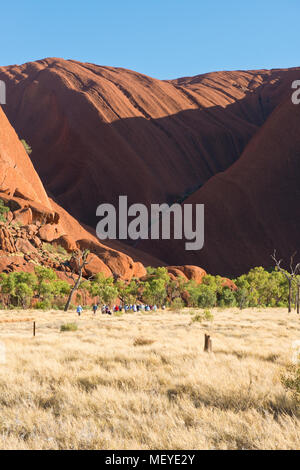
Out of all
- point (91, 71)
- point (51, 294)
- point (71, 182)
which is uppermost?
point (91, 71)

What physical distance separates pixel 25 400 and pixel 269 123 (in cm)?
10868

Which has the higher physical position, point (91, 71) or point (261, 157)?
point (91, 71)

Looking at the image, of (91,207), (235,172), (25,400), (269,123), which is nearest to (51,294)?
(25,400)

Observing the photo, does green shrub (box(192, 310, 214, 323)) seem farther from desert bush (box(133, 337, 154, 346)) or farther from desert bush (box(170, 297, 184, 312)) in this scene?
desert bush (box(170, 297, 184, 312))

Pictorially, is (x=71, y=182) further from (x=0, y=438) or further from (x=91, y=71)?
(x=0, y=438)
